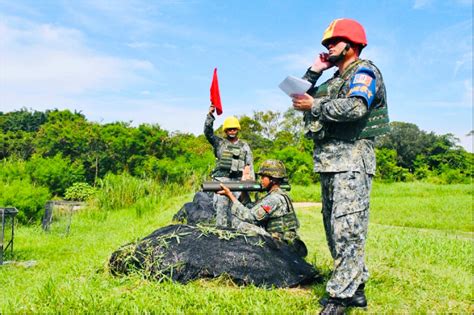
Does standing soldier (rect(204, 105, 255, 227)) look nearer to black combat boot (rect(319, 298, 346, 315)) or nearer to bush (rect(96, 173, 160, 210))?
black combat boot (rect(319, 298, 346, 315))

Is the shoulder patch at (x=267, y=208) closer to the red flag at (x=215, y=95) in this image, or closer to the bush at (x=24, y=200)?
the red flag at (x=215, y=95)

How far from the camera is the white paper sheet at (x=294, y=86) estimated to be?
305 cm

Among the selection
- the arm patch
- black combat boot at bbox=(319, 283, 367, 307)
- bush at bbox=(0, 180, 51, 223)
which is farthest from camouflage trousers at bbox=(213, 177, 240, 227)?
bush at bbox=(0, 180, 51, 223)

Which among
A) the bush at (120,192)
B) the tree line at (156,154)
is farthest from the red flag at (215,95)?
the bush at (120,192)

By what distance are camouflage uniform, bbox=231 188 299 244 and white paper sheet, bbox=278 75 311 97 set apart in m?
1.79

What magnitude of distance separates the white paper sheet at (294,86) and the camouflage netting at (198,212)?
5.38 meters

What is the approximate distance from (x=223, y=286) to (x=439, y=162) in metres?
33.8

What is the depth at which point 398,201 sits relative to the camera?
1574 centimetres

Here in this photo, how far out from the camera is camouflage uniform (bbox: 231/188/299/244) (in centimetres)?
473

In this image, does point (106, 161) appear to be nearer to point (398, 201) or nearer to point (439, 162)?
point (398, 201)

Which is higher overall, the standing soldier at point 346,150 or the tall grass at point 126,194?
the standing soldier at point 346,150

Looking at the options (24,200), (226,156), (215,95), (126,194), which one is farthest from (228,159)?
(126,194)

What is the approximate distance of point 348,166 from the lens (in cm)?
324

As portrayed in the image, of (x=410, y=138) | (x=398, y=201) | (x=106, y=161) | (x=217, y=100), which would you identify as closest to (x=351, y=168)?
(x=217, y=100)
